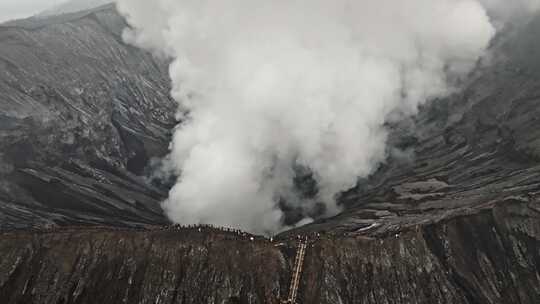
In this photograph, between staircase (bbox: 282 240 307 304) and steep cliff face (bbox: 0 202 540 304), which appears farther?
steep cliff face (bbox: 0 202 540 304)

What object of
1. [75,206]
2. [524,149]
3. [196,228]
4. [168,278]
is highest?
[524,149]

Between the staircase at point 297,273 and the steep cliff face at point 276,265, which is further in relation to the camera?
the steep cliff face at point 276,265

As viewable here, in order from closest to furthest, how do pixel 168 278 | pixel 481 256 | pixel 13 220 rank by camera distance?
pixel 168 278
pixel 481 256
pixel 13 220

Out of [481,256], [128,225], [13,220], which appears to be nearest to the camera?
[481,256]

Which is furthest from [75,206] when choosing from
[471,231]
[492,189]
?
[492,189]

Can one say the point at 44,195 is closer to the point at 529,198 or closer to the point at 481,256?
the point at 481,256

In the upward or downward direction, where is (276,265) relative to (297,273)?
upward

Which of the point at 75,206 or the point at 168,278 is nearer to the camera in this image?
the point at 168,278

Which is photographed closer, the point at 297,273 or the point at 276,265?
the point at 297,273
